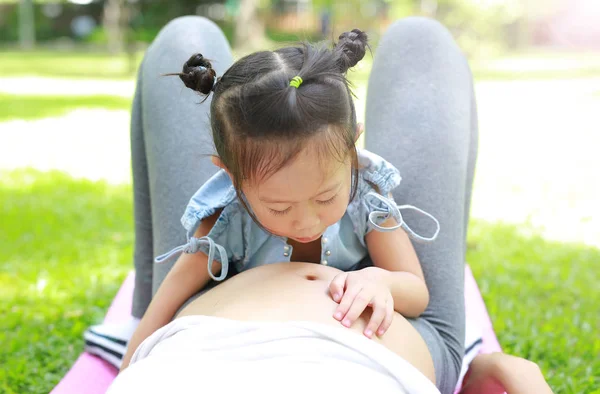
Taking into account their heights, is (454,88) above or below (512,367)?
above

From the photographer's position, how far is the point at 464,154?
2.66 meters

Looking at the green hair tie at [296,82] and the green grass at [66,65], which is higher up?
the green hair tie at [296,82]

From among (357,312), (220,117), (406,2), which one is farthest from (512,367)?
(406,2)

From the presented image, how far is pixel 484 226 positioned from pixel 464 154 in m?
2.60

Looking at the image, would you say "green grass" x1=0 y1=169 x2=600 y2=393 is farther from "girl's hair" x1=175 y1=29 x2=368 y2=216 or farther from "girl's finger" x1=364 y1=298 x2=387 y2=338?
"girl's hair" x1=175 y1=29 x2=368 y2=216

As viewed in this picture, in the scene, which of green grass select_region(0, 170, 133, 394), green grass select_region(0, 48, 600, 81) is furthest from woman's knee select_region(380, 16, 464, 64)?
green grass select_region(0, 48, 600, 81)

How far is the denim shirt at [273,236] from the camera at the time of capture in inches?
85.5

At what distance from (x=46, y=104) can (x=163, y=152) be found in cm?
903

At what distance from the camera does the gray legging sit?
2.48 meters

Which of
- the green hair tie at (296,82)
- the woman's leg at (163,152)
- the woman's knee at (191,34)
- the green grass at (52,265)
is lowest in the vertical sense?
the green grass at (52,265)

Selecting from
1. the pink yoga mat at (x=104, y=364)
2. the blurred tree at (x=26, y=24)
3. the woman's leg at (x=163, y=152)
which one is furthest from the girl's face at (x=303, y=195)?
the blurred tree at (x=26, y=24)

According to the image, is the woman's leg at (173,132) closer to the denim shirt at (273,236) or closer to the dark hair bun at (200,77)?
the denim shirt at (273,236)

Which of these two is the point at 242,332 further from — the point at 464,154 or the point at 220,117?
the point at 464,154

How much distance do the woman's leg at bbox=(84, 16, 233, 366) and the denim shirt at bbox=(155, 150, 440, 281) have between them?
0.38m
